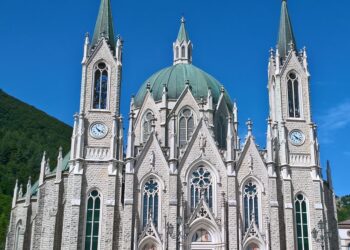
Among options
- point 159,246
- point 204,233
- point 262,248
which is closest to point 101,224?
point 159,246

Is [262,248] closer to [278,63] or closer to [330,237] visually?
[330,237]

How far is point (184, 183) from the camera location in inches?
1746

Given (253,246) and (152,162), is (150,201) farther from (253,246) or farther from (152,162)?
(253,246)

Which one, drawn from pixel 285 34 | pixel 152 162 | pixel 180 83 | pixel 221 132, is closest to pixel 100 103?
pixel 152 162

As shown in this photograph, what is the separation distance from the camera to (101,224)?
42.5 m

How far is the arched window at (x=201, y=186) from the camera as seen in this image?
145ft

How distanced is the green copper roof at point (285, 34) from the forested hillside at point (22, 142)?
4564cm

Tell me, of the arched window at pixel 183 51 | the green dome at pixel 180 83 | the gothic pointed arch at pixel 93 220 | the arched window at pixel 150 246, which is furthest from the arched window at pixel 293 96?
the gothic pointed arch at pixel 93 220

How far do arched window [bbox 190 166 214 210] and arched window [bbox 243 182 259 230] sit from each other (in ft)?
9.09

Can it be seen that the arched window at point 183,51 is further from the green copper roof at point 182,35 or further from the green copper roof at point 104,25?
the green copper roof at point 104,25

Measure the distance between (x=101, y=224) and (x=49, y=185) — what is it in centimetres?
720

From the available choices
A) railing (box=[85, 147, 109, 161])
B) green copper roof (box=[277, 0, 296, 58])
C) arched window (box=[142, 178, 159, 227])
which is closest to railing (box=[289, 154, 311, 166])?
green copper roof (box=[277, 0, 296, 58])

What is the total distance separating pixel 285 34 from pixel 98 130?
19.5 metres

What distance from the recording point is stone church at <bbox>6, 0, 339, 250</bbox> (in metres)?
42.5
